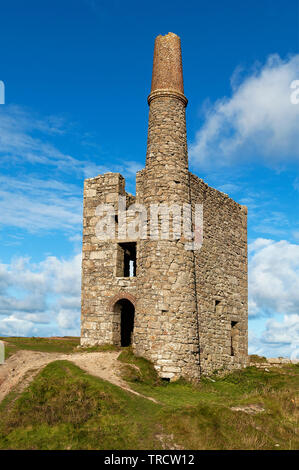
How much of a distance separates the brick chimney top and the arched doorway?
9.02 m

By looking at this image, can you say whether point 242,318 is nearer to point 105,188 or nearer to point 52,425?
point 105,188

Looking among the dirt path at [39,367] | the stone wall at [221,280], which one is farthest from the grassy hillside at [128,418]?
the stone wall at [221,280]

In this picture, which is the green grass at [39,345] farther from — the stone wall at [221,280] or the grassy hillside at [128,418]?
the stone wall at [221,280]

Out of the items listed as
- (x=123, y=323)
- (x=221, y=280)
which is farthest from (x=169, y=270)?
(x=123, y=323)

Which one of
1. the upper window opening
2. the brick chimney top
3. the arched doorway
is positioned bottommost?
the arched doorway

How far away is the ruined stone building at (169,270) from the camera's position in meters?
16.1

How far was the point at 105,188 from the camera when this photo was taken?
67.7 feet

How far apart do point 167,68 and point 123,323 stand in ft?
37.9

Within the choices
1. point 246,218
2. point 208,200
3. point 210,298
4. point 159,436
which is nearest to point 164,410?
point 159,436

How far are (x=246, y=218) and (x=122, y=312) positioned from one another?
8.86 metres

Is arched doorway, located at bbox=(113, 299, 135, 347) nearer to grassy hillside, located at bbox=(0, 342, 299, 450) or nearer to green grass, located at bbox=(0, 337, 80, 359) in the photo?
green grass, located at bbox=(0, 337, 80, 359)

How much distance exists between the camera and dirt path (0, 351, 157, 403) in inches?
518

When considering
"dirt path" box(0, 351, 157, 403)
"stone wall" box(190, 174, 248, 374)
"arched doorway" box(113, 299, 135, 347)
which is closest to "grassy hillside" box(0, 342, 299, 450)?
"dirt path" box(0, 351, 157, 403)
